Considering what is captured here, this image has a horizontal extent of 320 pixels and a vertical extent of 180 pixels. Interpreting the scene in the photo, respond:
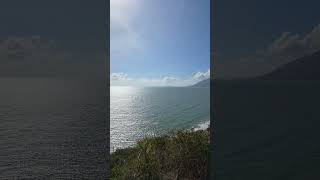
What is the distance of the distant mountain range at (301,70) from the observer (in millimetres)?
174375

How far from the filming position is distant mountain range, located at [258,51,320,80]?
572ft

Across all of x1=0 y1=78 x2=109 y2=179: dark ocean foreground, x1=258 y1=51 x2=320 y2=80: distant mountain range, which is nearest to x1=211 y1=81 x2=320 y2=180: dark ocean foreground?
x1=0 y1=78 x2=109 y2=179: dark ocean foreground

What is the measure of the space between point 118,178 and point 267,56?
5445 inches

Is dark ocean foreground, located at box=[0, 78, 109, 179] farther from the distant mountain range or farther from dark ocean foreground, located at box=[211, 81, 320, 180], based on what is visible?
the distant mountain range

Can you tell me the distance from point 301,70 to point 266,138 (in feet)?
388

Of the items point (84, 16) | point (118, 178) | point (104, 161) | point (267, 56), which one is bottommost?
point (104, 161)

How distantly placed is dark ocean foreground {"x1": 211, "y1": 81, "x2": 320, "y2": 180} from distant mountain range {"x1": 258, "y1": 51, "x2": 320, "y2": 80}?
1122 inches

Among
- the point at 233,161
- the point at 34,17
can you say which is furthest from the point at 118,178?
the point at 34,17

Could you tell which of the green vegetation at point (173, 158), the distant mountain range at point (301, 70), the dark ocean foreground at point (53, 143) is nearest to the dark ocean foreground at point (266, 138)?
the green vegetation at point (173, 158)

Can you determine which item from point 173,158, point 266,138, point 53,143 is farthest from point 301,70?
point 173,158

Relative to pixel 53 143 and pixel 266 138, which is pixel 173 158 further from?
pixel 53 143

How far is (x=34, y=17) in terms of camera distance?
171 m

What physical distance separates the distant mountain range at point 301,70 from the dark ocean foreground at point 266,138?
28.5 m

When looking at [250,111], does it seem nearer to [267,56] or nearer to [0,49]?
[267,56]
